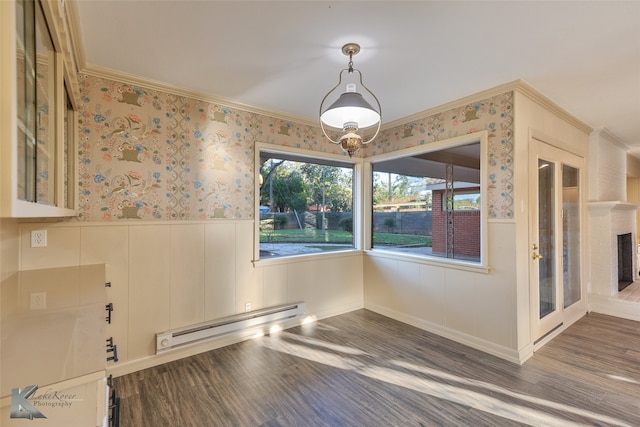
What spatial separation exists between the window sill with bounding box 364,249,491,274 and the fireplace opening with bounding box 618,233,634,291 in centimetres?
351

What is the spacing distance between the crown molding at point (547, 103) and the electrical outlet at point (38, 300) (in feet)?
11.9

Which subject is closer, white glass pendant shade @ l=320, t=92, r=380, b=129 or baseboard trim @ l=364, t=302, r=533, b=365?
white glass pendant shade @ l=320, t=92, r=380, b=129

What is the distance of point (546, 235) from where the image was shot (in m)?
3.23

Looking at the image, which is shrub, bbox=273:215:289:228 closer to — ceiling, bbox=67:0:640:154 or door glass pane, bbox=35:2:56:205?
ceiling, bbox=67:0:640:154

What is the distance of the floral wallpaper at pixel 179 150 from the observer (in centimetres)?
248

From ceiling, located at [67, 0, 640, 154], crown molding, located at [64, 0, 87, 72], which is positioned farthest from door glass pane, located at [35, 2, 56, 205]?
ceiling, located at [67, 0, 640, 154]

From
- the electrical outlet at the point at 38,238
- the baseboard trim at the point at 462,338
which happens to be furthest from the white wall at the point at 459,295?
the electrical outlet at the point at 38,238

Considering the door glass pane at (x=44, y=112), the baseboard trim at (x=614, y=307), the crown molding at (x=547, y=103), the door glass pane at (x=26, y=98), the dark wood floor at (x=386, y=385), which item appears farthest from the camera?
the baseboard trim at (x=614, y=307)

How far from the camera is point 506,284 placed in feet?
9.21

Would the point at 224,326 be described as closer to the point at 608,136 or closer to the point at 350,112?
the point at 350,112

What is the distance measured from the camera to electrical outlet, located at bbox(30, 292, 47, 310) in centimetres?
136

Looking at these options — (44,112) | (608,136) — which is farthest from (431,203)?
(44,112)

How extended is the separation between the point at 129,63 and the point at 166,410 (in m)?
2.63

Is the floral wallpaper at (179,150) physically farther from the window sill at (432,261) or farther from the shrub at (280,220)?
the window sill at (432,261)
